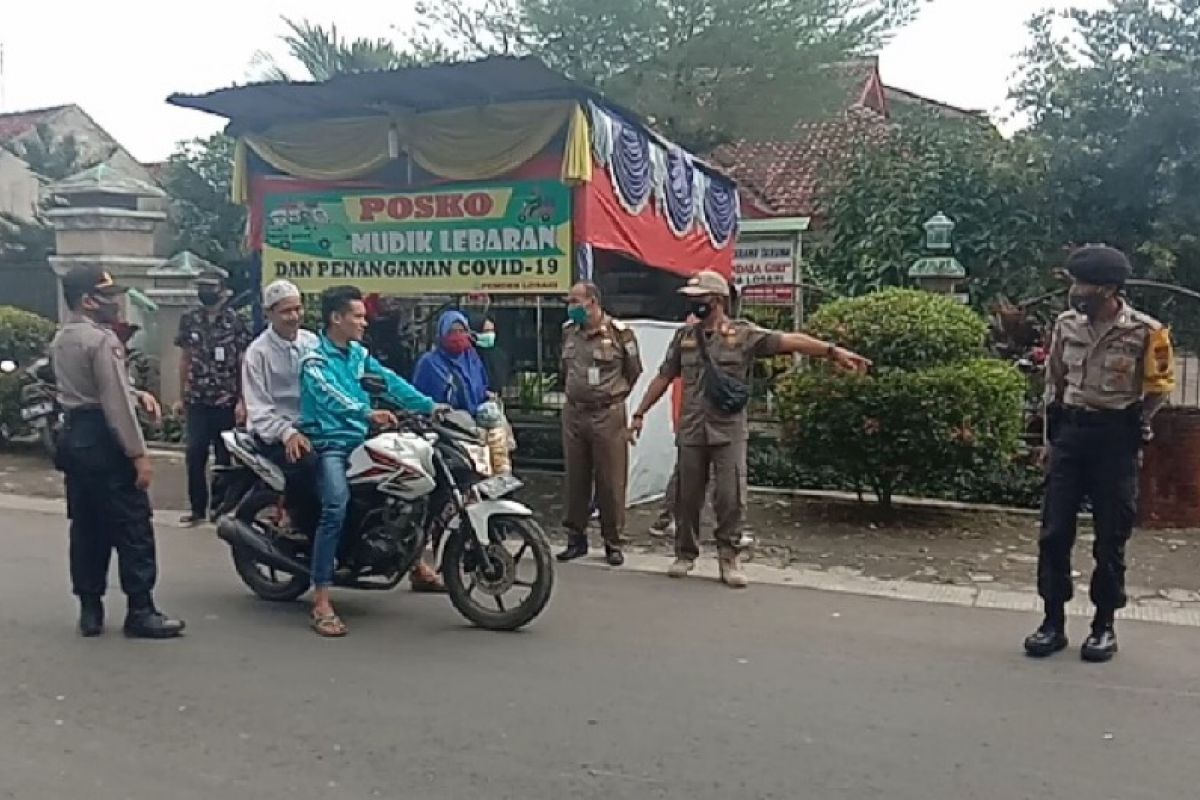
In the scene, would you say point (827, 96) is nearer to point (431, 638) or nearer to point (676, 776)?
point (431, 638)

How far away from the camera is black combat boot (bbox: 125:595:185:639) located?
Answer: 588 cm

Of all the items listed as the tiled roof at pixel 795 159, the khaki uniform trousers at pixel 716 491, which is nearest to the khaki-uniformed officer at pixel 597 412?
the khaki uniform trousers at pixel 716 491

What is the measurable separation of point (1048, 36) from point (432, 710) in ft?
50.8

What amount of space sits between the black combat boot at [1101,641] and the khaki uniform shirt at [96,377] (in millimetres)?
4346

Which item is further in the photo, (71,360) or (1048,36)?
(1048,36)

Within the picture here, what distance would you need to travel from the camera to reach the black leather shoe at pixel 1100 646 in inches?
223

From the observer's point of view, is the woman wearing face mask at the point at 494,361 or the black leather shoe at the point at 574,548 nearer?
the black leather shoe at the point at 574,548

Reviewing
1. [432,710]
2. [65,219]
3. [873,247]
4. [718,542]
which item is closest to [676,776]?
[432,710]

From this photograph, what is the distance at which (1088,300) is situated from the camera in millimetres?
5652

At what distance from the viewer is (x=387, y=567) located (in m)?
6.20

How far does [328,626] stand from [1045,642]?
10.7 feet

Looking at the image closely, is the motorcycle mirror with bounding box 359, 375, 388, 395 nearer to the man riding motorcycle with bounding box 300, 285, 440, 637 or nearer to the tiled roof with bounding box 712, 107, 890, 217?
the man riding motorcycle with bounding box 300, 285, 440, 637

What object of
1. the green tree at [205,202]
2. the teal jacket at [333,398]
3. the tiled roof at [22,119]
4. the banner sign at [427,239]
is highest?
the tiled roof at [22,119]

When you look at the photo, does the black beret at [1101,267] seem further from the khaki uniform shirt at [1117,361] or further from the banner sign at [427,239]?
the banner sign at [427,239]
